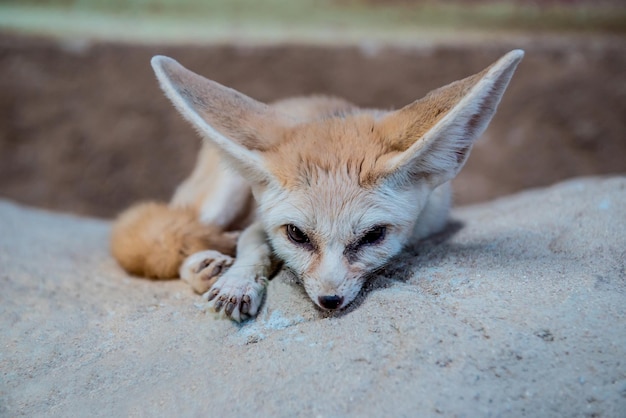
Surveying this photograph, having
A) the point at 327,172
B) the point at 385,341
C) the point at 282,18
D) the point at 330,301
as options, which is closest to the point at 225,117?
the point at 327,172

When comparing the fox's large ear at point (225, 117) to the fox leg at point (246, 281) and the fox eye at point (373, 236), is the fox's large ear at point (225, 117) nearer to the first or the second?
the fox leg at point (246, 281)

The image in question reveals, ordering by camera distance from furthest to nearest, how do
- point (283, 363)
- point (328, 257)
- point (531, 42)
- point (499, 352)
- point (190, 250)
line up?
point (531, 42), point (190, 250), point (328, 257), point (283, 363), point (499, 352)

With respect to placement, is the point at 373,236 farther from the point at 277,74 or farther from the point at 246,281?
the point at 277,74

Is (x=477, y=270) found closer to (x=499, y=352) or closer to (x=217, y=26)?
(x=499, y=352)

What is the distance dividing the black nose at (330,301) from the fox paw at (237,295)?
308mm

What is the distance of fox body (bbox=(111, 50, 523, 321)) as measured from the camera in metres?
1.85

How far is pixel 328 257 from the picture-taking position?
1.90 m

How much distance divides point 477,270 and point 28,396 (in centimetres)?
150

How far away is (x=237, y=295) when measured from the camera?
197 centimetres

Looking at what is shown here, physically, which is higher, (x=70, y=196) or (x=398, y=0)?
(x=398, y=0)

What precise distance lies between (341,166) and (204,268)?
0.74 metres

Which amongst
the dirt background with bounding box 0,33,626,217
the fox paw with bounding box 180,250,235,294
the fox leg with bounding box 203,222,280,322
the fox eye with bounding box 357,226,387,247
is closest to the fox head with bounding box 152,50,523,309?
the fox eye with bounding box 357,226,387,247

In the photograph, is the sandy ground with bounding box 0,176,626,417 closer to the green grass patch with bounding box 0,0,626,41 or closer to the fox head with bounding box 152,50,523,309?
the fox head with bounding box 152,50,523,309

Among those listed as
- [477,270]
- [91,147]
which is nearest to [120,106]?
[91,147]
